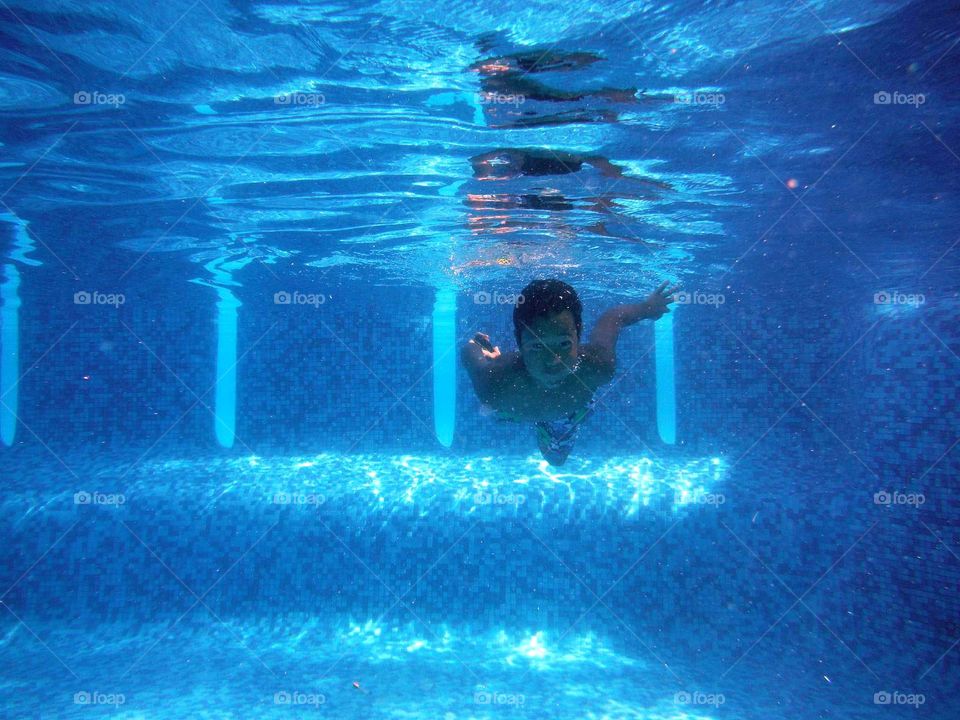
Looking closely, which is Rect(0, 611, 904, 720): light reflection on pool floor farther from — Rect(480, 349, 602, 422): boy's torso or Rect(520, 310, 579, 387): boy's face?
Rect(520, 310, 579, 387): boy's face

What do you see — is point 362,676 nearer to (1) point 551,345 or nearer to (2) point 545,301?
(1) point 551,345

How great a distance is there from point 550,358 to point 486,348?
61.0 inches

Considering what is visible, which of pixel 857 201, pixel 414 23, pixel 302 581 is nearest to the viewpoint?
pixel 414 23

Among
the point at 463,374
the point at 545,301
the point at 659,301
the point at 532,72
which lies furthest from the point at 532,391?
the point at 463,374

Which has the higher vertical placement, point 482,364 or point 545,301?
point 545,301

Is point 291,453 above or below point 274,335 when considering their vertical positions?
below

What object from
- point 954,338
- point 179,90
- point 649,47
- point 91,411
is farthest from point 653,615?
point 91,411

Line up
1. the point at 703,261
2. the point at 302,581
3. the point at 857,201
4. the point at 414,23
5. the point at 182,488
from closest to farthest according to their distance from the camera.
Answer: the point at 414,23, the point at 857,201, the point at 302,581, the point at 182,488, the point at 703,261

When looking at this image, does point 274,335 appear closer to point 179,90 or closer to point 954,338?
point 179,90

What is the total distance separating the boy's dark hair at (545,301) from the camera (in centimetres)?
462

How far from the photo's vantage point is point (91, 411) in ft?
52.0

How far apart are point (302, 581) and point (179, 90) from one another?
996 cm

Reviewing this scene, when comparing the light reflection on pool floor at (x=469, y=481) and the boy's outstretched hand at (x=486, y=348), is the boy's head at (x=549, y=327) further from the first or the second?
the light reflection on pool floor at (x=469, y=481)

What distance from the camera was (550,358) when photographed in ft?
15.9
